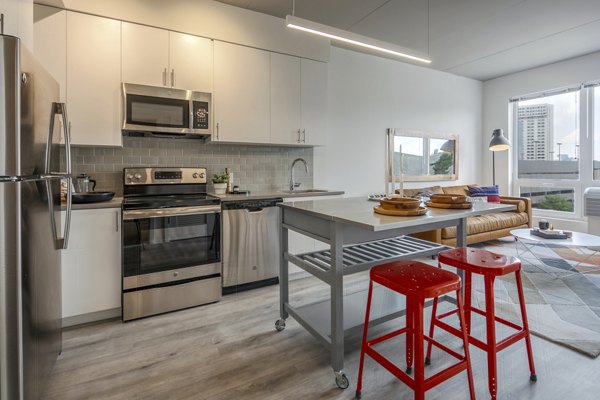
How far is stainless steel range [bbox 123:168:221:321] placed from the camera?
8.13 feet

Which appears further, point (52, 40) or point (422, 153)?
point (422, 153)

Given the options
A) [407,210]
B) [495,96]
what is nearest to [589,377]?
[407,210]

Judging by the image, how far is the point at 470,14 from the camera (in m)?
3.36

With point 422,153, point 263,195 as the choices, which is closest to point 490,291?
point 263,195

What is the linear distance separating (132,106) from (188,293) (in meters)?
1.66

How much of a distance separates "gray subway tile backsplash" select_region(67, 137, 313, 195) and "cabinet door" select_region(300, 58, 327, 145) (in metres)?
0.37

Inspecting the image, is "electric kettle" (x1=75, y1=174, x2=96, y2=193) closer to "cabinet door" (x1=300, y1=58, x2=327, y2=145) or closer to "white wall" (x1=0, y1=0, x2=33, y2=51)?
"white wall" (x1=0, y1=0, x2=33, y2=51)

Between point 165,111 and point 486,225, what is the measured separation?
4.19m

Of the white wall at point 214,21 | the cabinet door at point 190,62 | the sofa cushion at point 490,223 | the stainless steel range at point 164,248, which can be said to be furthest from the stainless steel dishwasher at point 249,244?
the sofa cushion at point 490,223

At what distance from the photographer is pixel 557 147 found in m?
5.23

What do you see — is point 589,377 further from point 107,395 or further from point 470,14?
point 470,14

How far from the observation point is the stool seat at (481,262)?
1.62m

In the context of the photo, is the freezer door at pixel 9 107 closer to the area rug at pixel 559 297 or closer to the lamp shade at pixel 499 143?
the area rug at pixel 559 297

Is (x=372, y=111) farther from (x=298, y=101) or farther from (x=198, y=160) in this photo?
(x=198, y=160)
